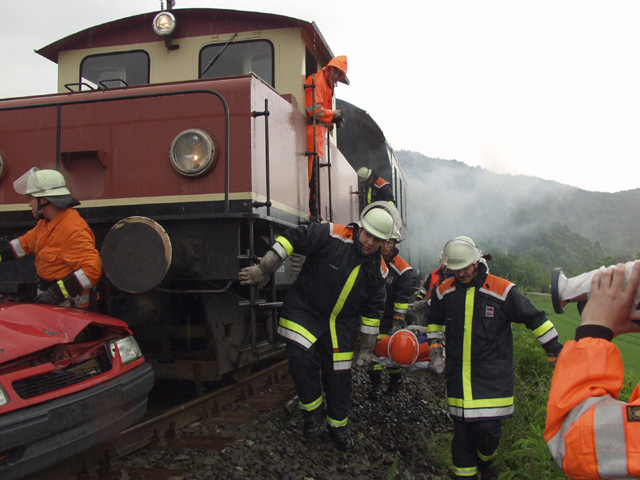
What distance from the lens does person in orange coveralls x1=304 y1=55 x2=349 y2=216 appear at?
522 centimetres

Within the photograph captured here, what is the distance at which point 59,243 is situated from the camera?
11.3ft

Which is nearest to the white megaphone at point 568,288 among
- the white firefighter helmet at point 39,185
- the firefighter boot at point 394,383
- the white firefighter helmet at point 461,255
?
the white firefighter helmet at point 461,255

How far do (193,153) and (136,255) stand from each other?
0.93m

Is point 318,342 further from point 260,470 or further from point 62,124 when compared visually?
point 62,124

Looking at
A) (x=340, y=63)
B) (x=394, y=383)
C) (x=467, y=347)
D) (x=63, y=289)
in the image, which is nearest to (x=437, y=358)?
(x=467, y=347)

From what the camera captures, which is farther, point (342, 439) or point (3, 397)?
point (342, 439)

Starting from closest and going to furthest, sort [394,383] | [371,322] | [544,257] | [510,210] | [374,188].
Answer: [371,322], [394,383], [374,188], [544,257], [510,210]

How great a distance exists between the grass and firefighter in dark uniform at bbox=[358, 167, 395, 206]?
2.53 m

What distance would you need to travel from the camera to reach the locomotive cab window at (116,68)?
5379 mm

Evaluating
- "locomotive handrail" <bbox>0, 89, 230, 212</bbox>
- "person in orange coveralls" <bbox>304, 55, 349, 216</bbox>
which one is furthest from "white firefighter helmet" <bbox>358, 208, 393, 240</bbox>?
"person in orange coveralls" <bbox>304, 55, 349, 216</bbox>

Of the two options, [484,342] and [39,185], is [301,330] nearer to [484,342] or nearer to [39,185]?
[484,342]

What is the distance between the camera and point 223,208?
3838mm

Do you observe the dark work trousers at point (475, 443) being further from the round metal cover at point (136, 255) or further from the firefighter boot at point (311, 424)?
the round metal cover at point (136, 255)

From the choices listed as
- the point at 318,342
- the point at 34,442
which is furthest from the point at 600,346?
the point at 318,342
